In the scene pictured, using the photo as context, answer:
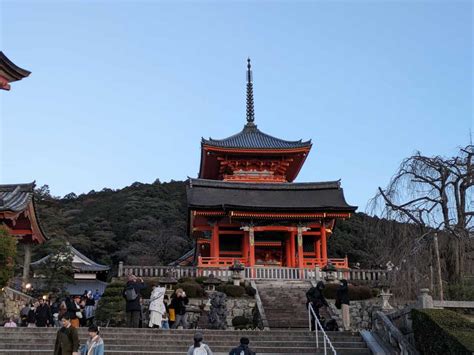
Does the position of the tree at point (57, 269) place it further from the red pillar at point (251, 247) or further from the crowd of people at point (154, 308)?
the crowd of people at point (154, 308)

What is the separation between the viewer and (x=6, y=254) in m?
19.0

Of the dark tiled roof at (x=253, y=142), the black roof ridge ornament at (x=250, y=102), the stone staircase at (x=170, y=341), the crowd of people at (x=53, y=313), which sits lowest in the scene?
the stone staircase at (x=170, y=341)

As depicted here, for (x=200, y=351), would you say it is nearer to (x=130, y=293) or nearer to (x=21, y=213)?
(x=130, y=293)

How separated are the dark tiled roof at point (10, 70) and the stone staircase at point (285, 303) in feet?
39.2

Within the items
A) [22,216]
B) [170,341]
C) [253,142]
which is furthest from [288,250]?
[170,341]

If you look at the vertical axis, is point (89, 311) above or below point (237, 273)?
below

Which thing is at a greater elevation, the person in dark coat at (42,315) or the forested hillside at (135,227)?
the forested hillside at (135,227)

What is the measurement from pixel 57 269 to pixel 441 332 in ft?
107

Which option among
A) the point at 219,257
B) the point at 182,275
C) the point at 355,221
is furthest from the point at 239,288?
the point at 355,221

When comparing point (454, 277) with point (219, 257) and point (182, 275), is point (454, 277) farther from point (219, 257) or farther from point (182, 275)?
point (219, 257)

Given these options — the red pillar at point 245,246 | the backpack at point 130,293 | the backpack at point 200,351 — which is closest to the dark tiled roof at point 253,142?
the red pillar at point 245,246

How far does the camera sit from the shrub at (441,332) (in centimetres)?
902

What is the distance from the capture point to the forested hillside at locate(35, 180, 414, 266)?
188 feet

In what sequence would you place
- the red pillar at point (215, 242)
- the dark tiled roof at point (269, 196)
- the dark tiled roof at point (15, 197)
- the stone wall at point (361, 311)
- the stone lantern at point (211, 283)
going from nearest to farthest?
the stone wall at point (361, 311), the dark tiled roof at point (15, 197), the stone lantern at point (211, 283), the dark tiled roof at point (269, 196), the red pillar at point (215, 242)
